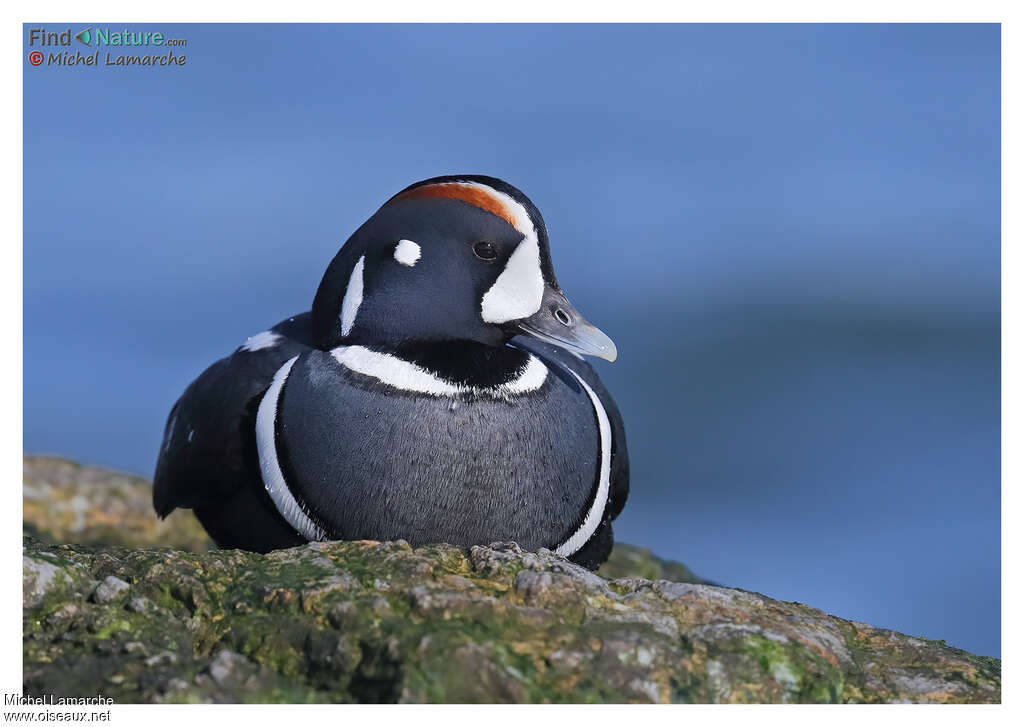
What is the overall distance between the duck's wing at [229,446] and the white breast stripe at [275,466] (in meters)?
0.05

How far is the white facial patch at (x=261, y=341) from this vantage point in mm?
4874

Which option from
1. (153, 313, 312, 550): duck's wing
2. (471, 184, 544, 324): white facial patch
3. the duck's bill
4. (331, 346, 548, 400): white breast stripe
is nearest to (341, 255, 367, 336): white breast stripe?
(331, 346, 548, 400): white breast stripe

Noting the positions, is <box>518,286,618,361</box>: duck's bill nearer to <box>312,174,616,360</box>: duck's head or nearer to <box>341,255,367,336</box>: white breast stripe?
<box>312,174,616,360</box>: duck's head

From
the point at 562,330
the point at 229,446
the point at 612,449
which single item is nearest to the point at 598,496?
the point at 612,449

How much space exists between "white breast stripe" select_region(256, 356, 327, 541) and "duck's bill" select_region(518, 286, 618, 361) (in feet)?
3.26

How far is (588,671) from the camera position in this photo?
3.03 m

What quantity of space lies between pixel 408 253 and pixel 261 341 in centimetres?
93

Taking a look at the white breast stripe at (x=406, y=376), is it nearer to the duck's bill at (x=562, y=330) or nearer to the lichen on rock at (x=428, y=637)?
the duck's bill at (x=562, y=330)

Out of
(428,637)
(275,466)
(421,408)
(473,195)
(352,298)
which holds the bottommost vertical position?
(428,637)

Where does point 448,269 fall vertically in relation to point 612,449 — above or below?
above

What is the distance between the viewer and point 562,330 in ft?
15.2

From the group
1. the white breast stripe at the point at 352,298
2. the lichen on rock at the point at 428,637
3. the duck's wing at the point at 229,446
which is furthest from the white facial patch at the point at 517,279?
the lichen on rock at the point at 428,637

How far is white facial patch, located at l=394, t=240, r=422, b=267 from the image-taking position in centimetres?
446

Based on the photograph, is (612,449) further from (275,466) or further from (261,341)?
(261,341)
